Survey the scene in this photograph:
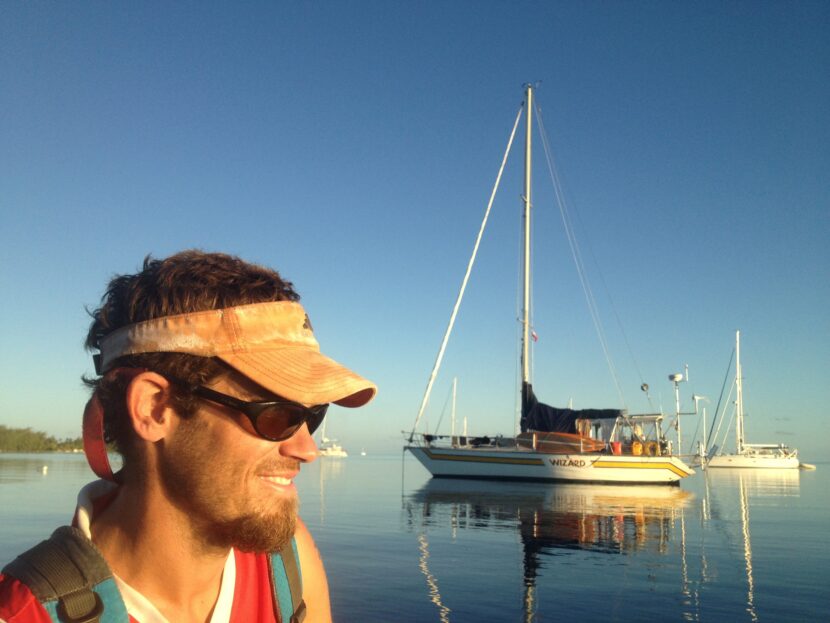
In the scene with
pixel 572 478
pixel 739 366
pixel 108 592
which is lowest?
pixel 572 478

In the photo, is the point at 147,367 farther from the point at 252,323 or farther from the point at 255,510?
the point at 255,510

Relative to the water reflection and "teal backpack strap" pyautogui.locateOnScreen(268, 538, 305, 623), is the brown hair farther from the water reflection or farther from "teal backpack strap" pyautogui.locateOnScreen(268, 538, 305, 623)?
the water reflection

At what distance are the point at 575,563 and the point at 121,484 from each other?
36.9ft

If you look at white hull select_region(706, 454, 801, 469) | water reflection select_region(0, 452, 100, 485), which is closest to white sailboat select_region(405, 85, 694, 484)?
water reflection select_region(0, 452, 100, 485)

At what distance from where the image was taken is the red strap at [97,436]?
163 cm

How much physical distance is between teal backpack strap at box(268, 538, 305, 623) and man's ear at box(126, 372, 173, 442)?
511mm

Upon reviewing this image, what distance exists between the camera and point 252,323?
161 centimetres

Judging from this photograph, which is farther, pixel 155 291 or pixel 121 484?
pixel 121 484

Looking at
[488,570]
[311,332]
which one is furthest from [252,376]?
[488,570]

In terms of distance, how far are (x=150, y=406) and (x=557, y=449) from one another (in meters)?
30.9

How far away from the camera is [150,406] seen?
1.59 meters

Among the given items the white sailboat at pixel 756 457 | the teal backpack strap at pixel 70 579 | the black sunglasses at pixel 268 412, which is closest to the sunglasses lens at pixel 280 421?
the black sunglasses at pixel 268 412

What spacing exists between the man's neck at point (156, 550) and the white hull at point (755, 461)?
8625 cm

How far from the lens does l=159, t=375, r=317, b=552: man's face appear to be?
1.59 m
